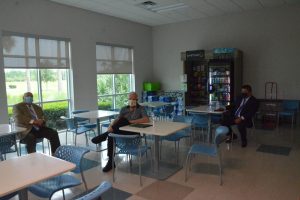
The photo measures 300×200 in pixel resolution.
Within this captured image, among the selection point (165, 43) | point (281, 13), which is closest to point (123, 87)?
point (165, 43)

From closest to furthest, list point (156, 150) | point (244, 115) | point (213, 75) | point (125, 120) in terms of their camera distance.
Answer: point (156, 150) < point (125, 120) < point (244, 115) < point (213, 75)

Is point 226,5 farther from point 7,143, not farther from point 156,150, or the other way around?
point 7,143

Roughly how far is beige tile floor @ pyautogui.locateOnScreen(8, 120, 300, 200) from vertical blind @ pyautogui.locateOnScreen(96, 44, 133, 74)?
3587 millimetres

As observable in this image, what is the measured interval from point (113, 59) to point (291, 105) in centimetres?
533

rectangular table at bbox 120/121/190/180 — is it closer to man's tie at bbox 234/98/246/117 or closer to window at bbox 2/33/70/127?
man's tie at bbox 234/98/246/117

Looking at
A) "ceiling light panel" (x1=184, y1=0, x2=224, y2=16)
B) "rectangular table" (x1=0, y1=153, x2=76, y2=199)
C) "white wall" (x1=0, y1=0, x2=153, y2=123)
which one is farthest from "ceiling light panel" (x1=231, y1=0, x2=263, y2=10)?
"rectangular table" (x1=0, y1=153, x2=76, y2=199)

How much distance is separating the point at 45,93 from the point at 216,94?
4.75 meters

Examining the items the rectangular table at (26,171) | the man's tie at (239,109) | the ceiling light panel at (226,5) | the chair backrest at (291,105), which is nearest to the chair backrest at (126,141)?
the rectangular table at (26,171)

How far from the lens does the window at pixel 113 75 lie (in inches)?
303

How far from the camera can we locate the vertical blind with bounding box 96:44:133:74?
7.60 metres

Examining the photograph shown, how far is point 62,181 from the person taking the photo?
2.48 meters

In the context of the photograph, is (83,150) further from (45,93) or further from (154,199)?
(45,93)

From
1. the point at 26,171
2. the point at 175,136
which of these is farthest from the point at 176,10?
the point at 26,171

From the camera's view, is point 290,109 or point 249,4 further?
point 249,4
